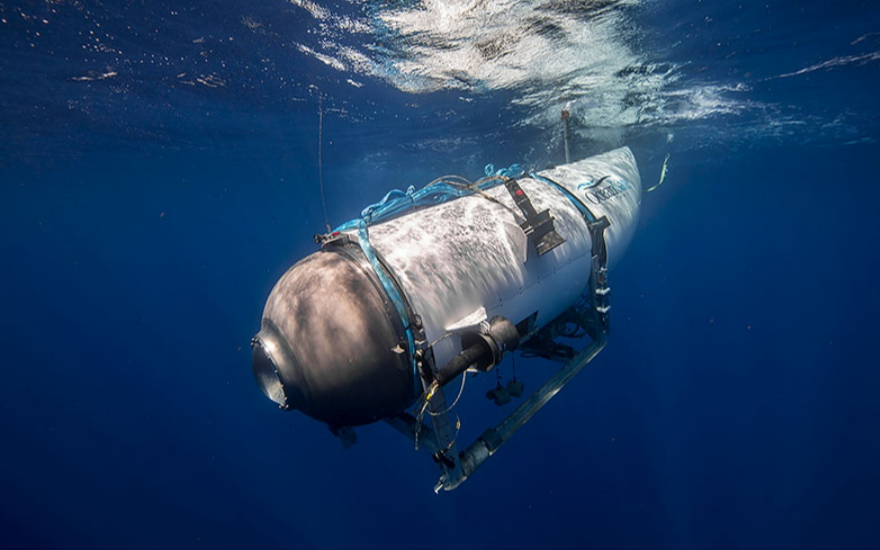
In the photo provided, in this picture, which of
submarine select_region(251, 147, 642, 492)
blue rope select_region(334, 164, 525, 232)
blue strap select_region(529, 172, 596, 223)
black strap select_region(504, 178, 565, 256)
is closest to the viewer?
submarine select_region(251, 147, 642, 492)

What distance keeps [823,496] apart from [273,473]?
26.0 meters

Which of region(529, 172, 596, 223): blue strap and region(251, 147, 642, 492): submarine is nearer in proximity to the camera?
region(251, 147, 642, 492): submarine

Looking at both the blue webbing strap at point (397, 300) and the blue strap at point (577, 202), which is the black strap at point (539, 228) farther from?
the blue webbing strap at point (397, 300)

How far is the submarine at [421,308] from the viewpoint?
8.58 ft

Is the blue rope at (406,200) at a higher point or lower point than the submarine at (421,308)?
higher

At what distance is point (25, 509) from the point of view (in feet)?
73.6

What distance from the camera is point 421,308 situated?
9.09 ft

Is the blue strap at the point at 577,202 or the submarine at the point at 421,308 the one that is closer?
the submarine at the point at 421,308

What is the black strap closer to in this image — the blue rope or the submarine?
the submarine

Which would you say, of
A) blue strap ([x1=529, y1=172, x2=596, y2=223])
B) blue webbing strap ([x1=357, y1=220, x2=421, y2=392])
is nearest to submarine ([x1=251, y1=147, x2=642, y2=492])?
blue webbing strap ([x1=357, y1=220, x2=421, y2=392])

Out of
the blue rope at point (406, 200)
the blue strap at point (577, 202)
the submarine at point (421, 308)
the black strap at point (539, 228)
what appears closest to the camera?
the submarine at point (421, 308)

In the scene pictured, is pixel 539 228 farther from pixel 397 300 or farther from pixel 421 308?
pixel 397 300

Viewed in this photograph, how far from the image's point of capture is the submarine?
8.58 feet

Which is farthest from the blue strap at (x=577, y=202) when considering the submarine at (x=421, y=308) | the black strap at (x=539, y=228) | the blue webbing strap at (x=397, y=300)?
the blue webbing strap at (x=397, y=300)
